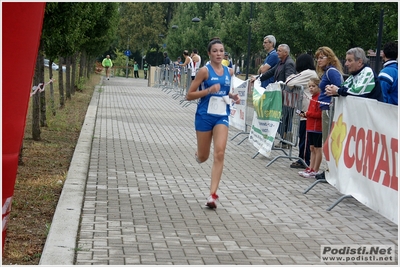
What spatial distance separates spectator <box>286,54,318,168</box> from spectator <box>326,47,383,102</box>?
90.7 inches

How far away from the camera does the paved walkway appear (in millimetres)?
6504

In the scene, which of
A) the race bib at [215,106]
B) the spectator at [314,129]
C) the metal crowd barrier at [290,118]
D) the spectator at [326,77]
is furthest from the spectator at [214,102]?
the metal crowd barrier at [290,118]

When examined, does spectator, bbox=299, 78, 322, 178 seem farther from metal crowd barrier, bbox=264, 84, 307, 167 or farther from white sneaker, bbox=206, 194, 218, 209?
white sneaker, bbox=206, 194, 218, 209

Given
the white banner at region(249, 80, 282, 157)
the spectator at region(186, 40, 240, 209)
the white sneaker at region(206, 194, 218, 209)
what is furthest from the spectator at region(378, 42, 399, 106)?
the white banner at region(249, 80, 282, 157)

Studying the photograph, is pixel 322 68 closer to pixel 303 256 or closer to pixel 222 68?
pixel 222 68

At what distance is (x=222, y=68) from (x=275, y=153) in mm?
5216

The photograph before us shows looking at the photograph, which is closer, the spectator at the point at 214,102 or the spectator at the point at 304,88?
the spectator at the point at 214,102

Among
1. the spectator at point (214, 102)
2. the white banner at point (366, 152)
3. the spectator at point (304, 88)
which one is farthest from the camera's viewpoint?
the spectator at point (304, 88)

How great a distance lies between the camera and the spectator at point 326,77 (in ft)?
34.6

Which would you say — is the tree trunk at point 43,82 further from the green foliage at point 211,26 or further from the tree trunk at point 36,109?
the green foliage at point 211,26

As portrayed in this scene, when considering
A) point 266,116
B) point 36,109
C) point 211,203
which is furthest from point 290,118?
point 36,109

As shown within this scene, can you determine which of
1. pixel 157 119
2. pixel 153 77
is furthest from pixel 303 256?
pixel 153 77

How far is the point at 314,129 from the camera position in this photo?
11250 mm

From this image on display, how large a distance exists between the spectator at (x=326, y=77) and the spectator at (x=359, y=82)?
0.99 meters
